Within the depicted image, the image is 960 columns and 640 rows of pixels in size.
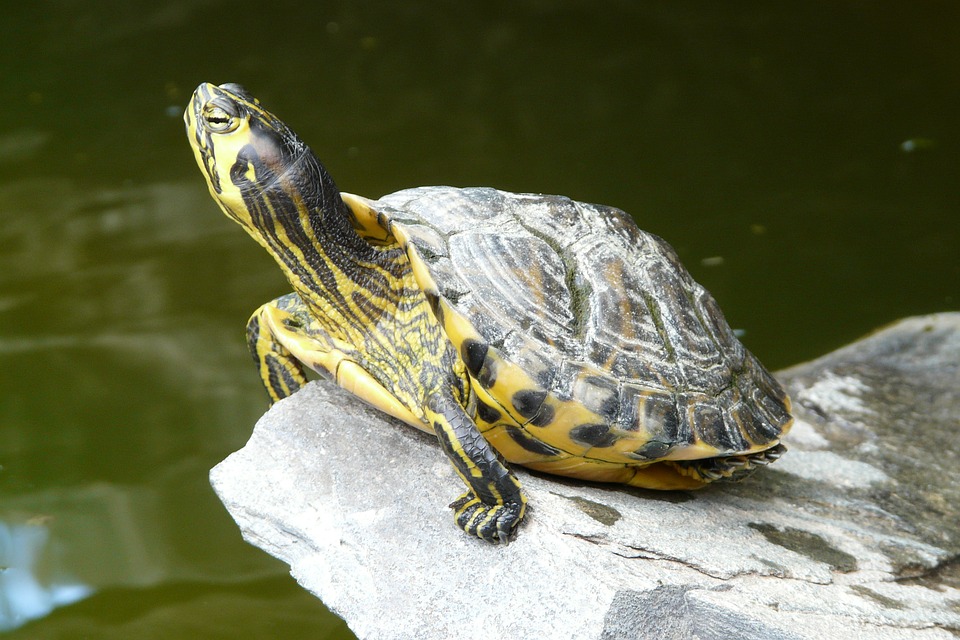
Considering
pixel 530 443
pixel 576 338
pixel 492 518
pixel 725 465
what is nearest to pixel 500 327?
pixel 576 338

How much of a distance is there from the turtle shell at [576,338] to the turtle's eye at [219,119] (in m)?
0.37

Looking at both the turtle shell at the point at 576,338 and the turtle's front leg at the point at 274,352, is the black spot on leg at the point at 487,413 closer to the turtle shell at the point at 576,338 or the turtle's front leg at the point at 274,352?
the turtle shell at the point at 576,338

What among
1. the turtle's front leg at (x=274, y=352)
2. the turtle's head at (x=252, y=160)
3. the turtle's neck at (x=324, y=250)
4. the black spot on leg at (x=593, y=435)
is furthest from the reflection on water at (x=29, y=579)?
the black spot on leg at (x=593, y=435)

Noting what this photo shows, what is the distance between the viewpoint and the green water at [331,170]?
3398mm

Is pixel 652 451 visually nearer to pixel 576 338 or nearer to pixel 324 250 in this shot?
pixel 576 338

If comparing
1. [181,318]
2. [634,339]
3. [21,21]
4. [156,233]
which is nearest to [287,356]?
[634,339]

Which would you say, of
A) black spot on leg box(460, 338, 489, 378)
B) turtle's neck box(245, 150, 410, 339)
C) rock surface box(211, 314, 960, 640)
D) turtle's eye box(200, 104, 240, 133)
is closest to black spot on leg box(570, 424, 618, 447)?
rock surface box(211, 314, 960, 640)

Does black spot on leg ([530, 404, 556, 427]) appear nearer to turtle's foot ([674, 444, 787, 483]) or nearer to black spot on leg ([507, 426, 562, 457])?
black spot on leg ([507, 426, 562, 457])

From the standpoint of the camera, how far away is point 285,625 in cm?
299

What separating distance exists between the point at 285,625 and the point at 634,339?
1.58m

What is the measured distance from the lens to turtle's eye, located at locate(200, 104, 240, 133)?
234cm

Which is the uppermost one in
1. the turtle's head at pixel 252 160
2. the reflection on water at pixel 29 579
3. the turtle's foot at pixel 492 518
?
the turtle's head at pixel 252 160

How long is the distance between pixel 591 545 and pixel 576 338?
516mm

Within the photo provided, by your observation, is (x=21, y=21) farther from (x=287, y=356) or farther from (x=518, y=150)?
(x=287, y=356)
